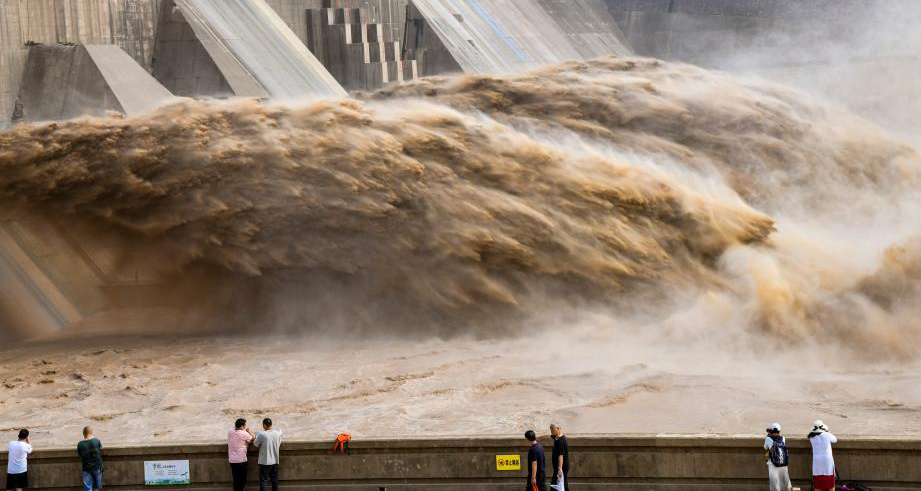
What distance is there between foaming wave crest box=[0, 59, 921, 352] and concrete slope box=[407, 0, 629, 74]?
35.8 feet

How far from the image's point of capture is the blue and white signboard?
1473 centimetres

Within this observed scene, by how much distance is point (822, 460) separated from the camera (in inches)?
532

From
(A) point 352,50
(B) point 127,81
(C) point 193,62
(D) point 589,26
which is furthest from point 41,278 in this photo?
(D) point 589,26

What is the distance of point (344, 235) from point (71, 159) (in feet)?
16.3

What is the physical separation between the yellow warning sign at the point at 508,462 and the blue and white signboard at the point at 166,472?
339 cm

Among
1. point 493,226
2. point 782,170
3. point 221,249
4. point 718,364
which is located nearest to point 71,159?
point 221,249

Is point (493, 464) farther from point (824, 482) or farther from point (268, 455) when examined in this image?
point (824, 482)

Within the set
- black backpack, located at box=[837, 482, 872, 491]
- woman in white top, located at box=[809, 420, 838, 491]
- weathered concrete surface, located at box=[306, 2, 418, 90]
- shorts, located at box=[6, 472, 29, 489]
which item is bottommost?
black backpack, located at box=[837, 482, 872, 491]

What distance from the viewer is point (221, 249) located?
24891 millimetres

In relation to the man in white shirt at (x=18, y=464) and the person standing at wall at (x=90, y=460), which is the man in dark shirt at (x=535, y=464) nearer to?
the person standing at wall at (x=90, y=460)

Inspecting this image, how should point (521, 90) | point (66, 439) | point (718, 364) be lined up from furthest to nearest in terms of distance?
point (521, 90) → point (718, 364) → point (66, 439)

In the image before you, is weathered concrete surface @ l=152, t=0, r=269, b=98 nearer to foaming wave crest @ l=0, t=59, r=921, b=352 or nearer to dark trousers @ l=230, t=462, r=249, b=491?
foaming wave crest @ l=0, t=59, r=921, b=352

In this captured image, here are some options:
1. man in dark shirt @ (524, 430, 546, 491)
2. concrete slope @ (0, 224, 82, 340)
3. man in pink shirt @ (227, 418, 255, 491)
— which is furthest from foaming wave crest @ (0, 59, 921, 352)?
man in pink shirt @ (227, 418, 255, 491)

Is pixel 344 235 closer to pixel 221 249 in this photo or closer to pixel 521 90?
pixel 221 249
